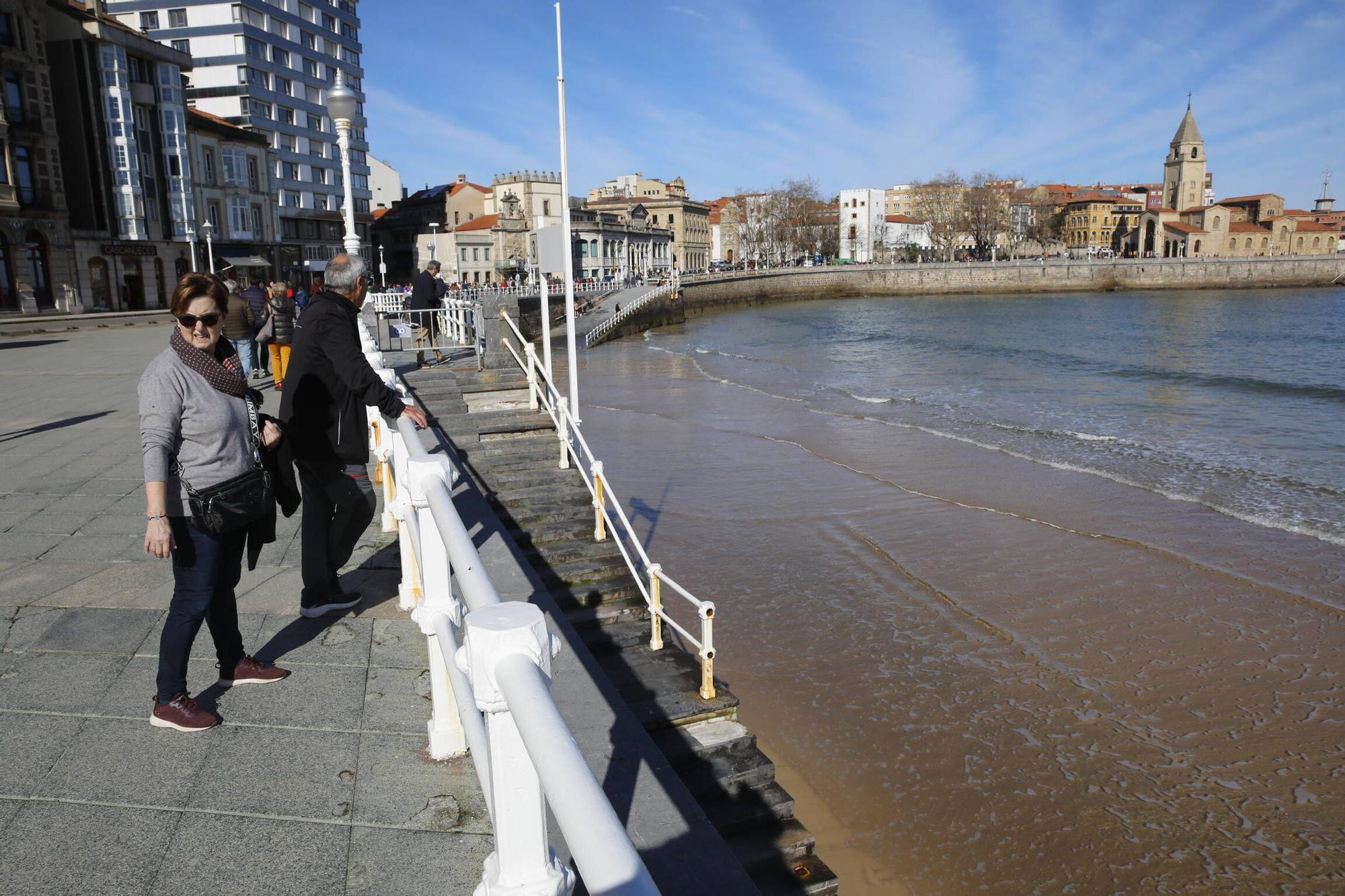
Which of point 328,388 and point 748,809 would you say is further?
point 328,388

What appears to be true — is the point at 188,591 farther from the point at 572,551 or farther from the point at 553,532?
the point at 553,532

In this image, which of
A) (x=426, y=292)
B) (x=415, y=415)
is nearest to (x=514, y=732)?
(x=415, y=415)

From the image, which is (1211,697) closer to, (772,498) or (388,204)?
(772,498)

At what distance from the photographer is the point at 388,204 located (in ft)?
294

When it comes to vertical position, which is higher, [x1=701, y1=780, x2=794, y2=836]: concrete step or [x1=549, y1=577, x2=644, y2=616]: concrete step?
[x1=549, y1=577, x2=644, y2=616]: concrete step

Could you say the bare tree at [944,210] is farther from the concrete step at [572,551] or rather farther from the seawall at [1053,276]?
the concrete step at [572,551]

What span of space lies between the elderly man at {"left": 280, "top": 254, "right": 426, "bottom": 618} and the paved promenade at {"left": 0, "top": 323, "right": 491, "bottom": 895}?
0.33 metres

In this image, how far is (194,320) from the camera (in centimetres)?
325

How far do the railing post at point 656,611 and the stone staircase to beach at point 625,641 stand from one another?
2.4 inches

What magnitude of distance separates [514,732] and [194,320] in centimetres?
240

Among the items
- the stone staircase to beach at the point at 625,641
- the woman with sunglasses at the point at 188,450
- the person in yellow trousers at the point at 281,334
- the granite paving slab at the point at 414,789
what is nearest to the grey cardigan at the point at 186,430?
the woman with sunglasses at the point at 188,450

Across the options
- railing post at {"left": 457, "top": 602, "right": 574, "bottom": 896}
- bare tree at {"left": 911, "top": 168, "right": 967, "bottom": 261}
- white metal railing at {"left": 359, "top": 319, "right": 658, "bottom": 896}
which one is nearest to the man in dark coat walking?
white metal railing at {"left": 359, "top": 319, "right": 658, "bottom": 896}

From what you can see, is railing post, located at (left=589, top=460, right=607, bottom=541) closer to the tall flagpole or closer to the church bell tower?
the tall flagpole

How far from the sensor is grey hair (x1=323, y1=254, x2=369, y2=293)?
14.8ft
